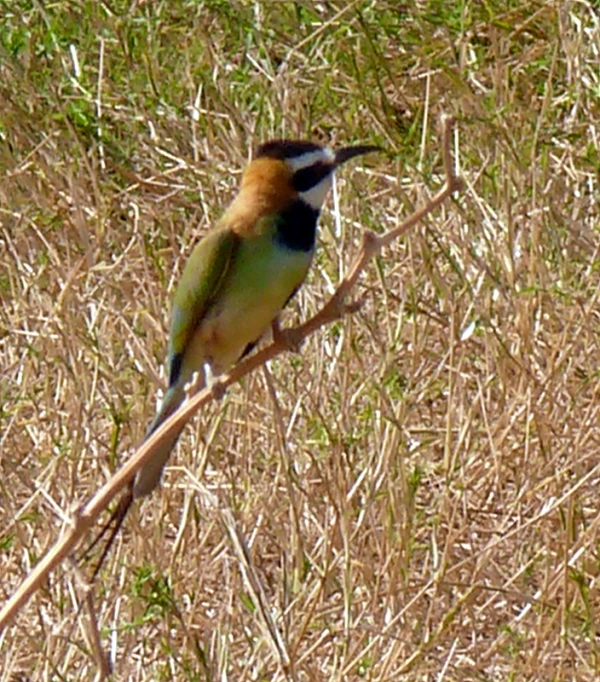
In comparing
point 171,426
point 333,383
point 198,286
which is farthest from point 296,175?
point 171,426

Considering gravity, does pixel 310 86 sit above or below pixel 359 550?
above

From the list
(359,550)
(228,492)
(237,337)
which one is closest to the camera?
(237,337)

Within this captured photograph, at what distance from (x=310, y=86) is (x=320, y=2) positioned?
330mm

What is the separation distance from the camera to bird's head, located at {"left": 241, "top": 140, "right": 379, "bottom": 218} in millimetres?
2777

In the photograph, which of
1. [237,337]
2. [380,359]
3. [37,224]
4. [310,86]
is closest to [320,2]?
[310,86]

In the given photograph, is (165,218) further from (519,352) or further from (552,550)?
(552,550)

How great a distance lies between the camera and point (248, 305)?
2.70 m

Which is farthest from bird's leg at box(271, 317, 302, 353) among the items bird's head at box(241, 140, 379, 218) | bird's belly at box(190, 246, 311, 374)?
→ bird's head at box(241, 140, 379, 218)

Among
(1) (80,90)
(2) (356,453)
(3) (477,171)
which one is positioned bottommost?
(2) (356,453)

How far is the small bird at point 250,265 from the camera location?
2691 mm

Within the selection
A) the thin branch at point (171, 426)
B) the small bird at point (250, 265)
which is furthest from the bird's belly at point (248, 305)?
the thin branch at point (171, 426)

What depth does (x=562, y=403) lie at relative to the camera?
3.21 metres

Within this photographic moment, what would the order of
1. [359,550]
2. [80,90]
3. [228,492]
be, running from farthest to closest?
[80,90], [228,492], [359,550]

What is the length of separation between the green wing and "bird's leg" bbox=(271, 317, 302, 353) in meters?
0.12
